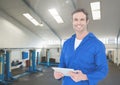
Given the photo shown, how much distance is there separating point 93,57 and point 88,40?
0.15 metres

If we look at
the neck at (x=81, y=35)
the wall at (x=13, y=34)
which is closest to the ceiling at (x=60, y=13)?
the wall at (x=13, y=34)

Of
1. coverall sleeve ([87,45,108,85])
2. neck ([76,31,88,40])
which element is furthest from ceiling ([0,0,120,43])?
coverall sleeve ([87,45,108,85])

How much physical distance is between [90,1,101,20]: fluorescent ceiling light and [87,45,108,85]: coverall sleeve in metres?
6.05

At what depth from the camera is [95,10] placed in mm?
→ 7469

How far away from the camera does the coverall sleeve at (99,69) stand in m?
1.11

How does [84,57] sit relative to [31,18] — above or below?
below

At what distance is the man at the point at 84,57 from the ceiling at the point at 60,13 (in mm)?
5813

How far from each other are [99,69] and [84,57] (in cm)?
15

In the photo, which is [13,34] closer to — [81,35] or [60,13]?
[60,13]

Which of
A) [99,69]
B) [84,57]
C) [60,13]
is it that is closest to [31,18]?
[60,13]

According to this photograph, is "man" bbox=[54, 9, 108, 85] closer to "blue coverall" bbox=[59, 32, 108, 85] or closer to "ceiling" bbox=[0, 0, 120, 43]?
"blue coverall" bbox=[59, 32, 108, 85]

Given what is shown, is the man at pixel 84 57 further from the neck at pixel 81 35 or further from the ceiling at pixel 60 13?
the ceiling at pixel 60 13

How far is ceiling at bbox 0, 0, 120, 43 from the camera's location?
6945 mm

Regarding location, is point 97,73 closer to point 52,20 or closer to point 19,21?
point 52,20
